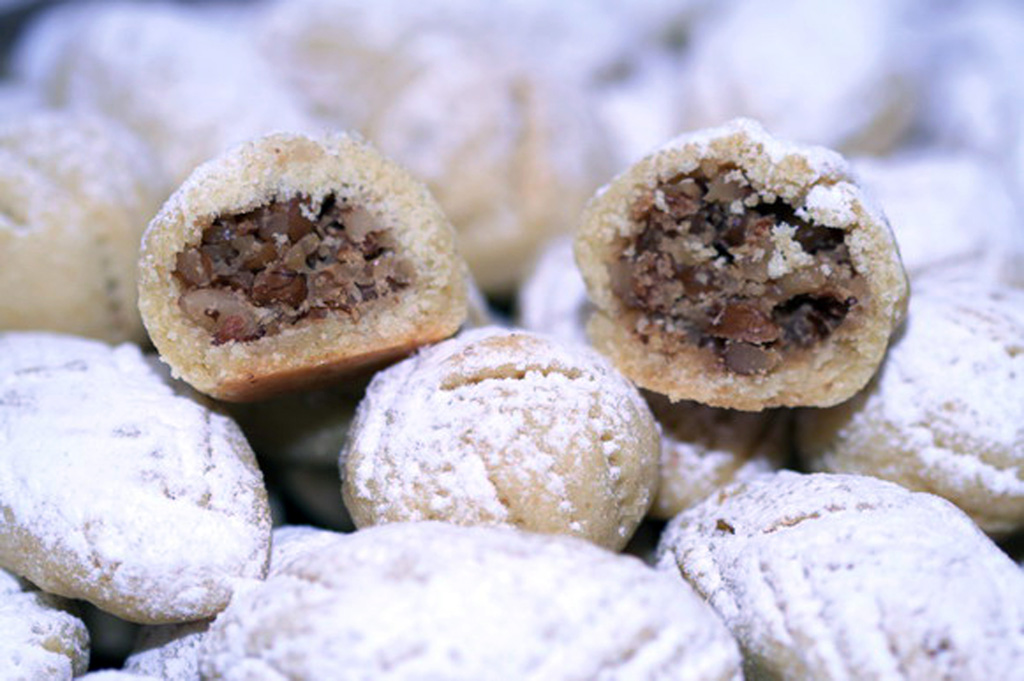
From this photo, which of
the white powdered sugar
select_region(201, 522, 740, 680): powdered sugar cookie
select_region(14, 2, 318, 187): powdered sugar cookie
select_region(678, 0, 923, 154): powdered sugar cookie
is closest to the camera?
select_region(201, 522, 740, 680): powdered sugar cookie

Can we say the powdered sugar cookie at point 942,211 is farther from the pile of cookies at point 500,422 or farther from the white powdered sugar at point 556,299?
the white powdered sugar at point 556,299

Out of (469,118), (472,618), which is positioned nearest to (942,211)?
(469,118)

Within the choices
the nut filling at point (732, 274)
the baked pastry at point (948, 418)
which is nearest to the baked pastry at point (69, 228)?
the nut filling at point (732, 274)

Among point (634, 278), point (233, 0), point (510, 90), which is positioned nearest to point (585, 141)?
point (510, 90)

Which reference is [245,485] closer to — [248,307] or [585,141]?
[248,307]

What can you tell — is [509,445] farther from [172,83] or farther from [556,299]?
[172,83]

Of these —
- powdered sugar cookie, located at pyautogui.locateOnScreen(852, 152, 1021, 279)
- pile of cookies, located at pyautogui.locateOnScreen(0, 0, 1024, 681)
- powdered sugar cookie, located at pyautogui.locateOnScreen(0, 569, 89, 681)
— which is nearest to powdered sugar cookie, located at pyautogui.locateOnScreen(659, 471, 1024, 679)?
pile of cookies, located at pyautogui.locateOnScreen(0, 0, 1024, 681)

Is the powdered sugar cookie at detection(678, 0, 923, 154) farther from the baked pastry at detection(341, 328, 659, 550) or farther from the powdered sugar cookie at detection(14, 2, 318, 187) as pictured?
the baked pastry at detection(341, 328, 659, 550)
